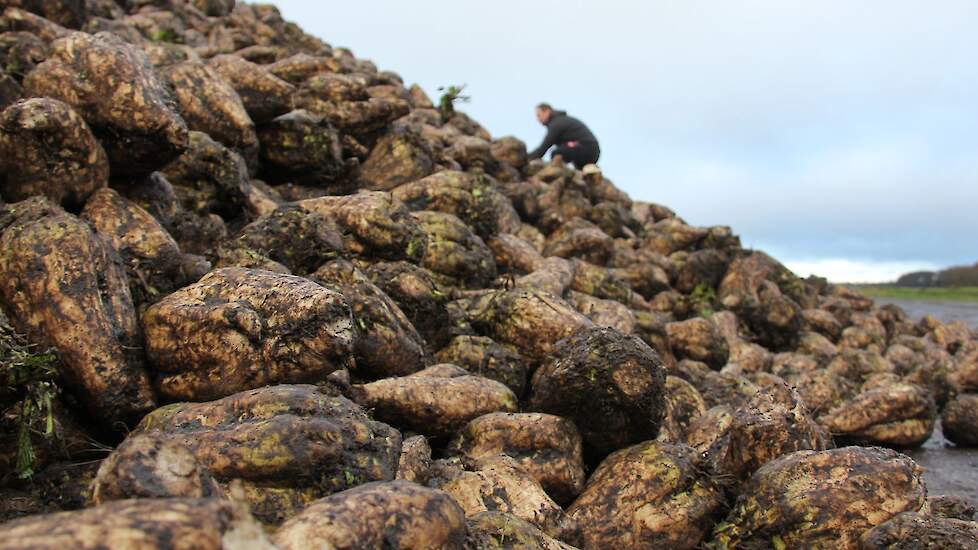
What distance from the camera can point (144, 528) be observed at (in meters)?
3.89

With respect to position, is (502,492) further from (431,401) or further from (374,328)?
(374,328)

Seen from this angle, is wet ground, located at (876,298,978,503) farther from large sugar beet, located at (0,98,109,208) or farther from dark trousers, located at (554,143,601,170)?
dark trousers, located at (554,143,601,170)

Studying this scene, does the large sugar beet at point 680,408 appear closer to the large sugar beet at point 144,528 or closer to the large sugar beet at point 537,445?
the large sugar beet at point 537,445

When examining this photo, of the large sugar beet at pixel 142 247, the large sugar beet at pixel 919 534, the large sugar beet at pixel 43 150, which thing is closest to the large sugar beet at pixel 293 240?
the large sugar beet at pixel 142 247

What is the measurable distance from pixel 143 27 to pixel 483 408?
20.9 meters

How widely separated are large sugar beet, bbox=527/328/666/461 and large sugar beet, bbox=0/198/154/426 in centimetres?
500

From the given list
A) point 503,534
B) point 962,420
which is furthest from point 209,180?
point 962,420

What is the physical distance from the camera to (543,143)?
30.9 metres

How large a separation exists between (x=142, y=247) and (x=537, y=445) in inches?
235

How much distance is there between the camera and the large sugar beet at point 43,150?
9.88 metres

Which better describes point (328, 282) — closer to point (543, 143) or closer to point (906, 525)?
point (906, 525)

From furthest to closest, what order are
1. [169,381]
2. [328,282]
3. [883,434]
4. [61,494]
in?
[883,434] < [328,282] < [169,381] < [61,494]

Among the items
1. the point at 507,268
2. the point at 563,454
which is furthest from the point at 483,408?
the point at 507,268

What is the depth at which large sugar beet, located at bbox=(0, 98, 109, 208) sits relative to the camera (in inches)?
389
